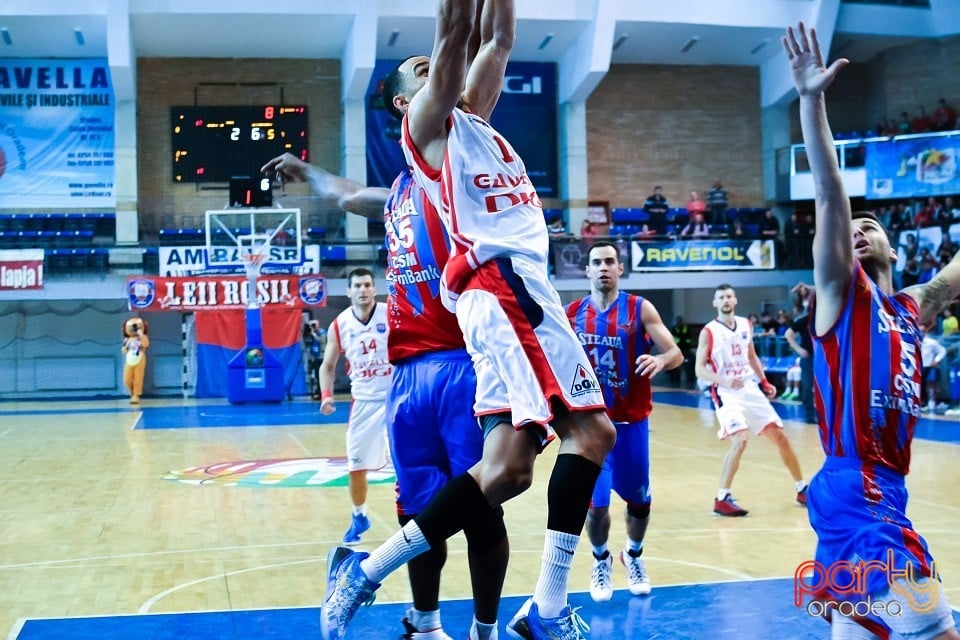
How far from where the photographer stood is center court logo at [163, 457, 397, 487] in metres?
9.77

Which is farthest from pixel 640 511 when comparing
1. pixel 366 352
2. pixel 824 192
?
pixel 824 192

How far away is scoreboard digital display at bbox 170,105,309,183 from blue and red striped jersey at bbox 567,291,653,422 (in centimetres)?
2037

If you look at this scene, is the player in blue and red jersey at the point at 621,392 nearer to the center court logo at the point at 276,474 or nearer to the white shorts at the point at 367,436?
the white shorts at the point at 367,436

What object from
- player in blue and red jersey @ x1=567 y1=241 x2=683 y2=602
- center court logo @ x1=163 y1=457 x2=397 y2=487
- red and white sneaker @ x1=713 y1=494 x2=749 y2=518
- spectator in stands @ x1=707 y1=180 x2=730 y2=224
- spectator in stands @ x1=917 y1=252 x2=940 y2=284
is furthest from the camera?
spectator in stands @ x1=707 y1=180 x2=730 y2=224

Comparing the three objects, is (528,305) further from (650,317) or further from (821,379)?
(650,317)

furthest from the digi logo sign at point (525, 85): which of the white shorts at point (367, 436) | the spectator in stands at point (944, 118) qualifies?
the white shorts at point (367, 436)

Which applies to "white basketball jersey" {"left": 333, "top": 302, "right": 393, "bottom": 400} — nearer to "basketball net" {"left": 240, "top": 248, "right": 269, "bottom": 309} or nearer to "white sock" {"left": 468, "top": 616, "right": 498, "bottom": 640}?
"white sock" {"left": 468, "top": 616, "right": 498, "bottom": 640}

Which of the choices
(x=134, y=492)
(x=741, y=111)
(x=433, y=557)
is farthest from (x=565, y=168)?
(x=433, y=557)

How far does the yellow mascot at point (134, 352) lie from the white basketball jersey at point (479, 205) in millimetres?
19819

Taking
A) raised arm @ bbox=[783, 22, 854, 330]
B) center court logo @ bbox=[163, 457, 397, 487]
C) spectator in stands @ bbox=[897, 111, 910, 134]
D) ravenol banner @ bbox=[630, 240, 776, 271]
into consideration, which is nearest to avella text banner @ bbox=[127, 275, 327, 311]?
ravenol banner @ bbox=[630, 240, 776, 271]

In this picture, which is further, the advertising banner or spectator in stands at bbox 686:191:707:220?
spectator in stands at bbox 686:191:707:220

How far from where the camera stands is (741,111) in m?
28.9

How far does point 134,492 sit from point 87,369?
17.8 metres

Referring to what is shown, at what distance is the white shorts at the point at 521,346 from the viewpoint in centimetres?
323
